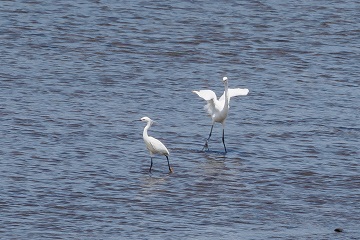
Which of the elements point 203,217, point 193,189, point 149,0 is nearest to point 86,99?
point 193,189

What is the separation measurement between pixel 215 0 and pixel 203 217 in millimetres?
15678

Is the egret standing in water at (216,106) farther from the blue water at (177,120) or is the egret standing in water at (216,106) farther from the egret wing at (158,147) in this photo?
the egret wing at (158,147)

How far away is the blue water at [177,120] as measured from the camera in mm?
12008

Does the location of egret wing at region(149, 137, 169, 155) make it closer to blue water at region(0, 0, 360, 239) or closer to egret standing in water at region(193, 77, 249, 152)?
blue water at region(0, 0, 360, 239)

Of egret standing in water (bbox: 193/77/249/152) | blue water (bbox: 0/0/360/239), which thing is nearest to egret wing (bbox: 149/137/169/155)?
blue water (bbox: 0/0/360/239)

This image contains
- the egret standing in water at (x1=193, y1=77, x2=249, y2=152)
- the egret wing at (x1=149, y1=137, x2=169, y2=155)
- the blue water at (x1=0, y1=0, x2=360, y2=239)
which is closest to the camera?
the blue water at (x1=0, y1=0, x2=360, y2=239)

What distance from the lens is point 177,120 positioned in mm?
16641

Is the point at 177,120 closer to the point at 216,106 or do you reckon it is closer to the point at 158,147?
the point at 216,106

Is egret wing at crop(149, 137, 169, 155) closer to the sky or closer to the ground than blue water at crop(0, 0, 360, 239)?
closer to the sky

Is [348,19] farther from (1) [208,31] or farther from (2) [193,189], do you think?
(2) [193,189]

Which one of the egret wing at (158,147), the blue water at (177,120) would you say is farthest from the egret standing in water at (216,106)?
the egret wing at (158,147)

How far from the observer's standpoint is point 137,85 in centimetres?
1884

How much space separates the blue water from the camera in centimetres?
1201

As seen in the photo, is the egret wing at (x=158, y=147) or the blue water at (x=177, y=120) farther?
the egret wing at (x=158, y=147)
